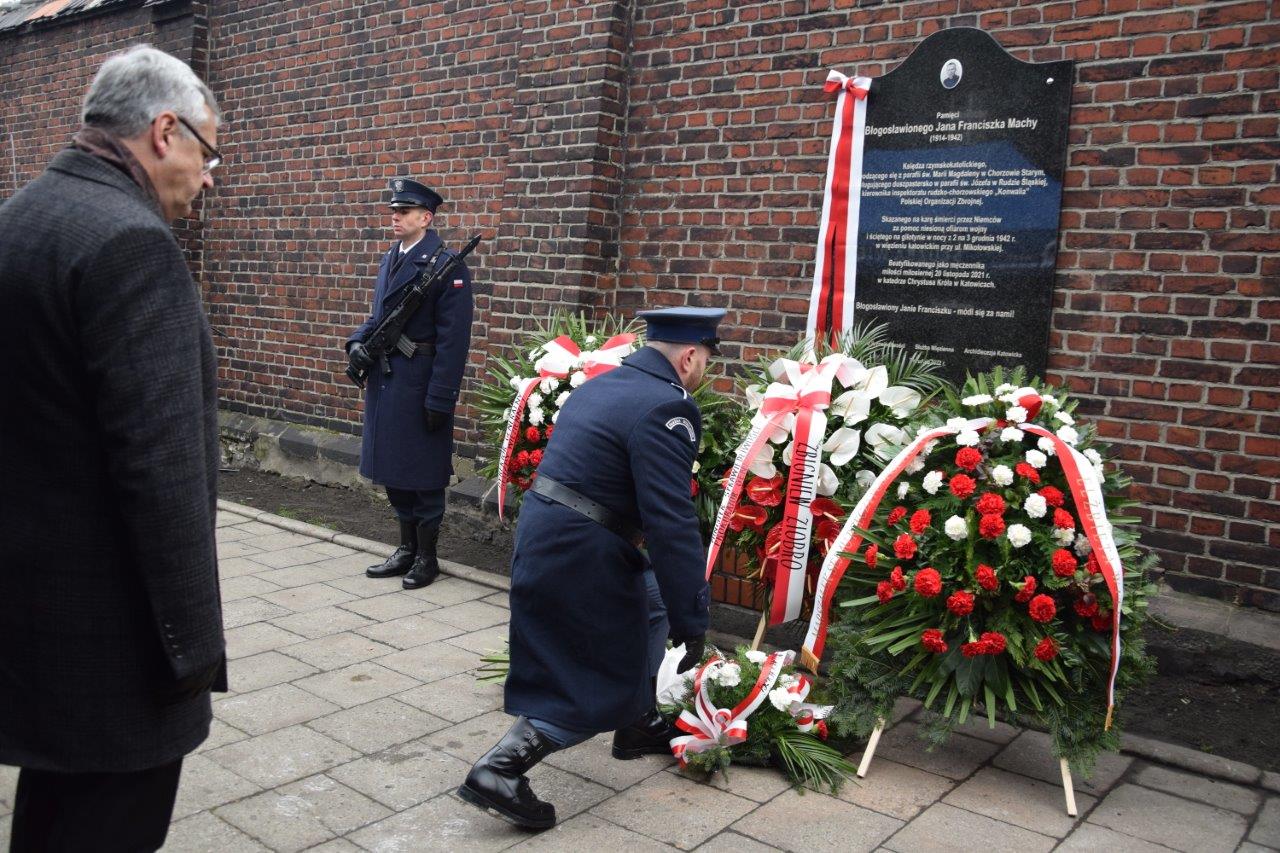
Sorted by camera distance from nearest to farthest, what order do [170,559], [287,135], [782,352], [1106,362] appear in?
[170,559], [1106,362], [782,352], [287,135]

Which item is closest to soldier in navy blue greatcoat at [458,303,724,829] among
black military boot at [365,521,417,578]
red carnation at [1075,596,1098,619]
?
red carnation at [1075,596,1098,619]

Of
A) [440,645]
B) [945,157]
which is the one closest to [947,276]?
[945,157]

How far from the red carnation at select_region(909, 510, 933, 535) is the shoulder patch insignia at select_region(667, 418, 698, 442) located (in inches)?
33.1

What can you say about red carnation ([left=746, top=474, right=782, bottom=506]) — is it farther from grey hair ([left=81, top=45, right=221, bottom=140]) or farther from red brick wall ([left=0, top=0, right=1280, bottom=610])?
grey hair ([left=81, top=45, right=221, bottom=140])

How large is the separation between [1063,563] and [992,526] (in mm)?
241

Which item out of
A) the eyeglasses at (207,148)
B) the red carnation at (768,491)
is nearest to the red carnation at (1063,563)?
the red carnation at (768,491)

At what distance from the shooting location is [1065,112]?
4.81 metres

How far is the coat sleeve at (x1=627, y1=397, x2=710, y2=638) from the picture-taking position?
328cm

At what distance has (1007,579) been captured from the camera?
142 inches

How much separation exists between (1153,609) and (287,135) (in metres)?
7.27

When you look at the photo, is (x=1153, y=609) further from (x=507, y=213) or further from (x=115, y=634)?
(x=507, y=213)

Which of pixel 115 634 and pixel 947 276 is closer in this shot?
pixel 115 634

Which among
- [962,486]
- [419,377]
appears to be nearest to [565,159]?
[419,377]

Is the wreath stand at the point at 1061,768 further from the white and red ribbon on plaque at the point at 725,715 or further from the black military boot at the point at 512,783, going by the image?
the black military boot at the point at 512,783
